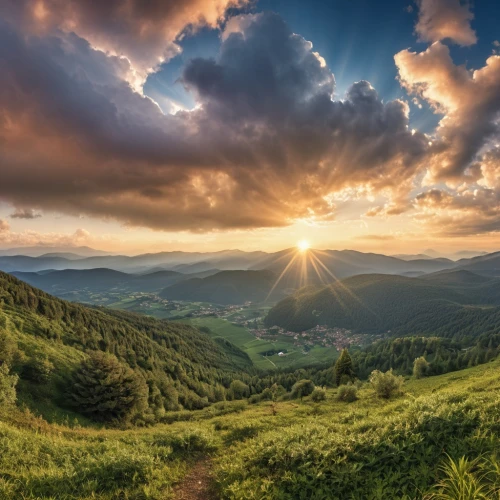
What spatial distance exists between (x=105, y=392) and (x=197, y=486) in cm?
3319

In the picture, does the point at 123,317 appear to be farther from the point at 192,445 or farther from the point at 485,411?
the point at 485,411

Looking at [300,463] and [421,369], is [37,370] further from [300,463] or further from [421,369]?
[421,369]

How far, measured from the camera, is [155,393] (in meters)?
60.7

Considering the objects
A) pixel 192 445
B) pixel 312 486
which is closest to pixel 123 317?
pixel 192 445

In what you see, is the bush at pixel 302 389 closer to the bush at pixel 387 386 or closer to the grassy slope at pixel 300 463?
the bush at pixel 387 386

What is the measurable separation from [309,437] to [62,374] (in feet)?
143

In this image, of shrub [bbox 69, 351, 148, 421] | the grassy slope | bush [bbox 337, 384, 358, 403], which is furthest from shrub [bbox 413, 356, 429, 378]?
shrub [bbox 69, 351, 148, 421]

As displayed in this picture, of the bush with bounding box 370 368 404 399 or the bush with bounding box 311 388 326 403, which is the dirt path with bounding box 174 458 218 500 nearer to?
the bush with bounding box 370 368 404 399

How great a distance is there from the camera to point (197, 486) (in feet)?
45.8

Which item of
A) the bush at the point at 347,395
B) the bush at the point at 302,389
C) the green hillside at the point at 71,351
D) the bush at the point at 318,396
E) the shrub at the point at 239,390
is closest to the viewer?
the green hillside at the point at 71,351

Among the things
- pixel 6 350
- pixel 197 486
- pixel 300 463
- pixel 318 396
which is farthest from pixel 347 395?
pixel 6 350

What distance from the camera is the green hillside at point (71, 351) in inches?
1480

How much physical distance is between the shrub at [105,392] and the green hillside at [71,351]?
6.48ft

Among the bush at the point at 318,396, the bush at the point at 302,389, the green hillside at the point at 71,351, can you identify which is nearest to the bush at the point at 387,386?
the bush at the point at 318,396
